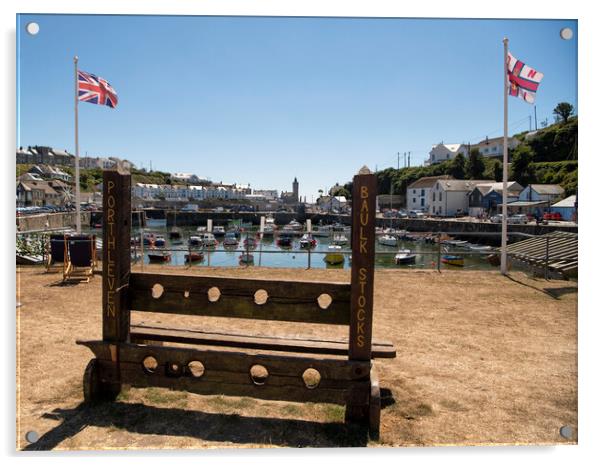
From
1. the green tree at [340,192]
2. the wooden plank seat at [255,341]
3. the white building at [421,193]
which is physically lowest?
the wooden plank seat at [255,341]

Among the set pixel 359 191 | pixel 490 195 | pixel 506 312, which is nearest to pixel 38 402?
pixel 359 191

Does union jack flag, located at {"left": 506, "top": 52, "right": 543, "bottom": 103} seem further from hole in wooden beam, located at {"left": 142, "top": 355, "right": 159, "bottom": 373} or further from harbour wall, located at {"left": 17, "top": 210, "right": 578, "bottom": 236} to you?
hole in wooden beam, located at {"left": 142, "top": 355, "right": 159, "bottom": 373}

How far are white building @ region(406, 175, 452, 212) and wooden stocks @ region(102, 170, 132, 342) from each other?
7390cm

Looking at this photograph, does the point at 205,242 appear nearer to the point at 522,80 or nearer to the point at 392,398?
the point at 522,80

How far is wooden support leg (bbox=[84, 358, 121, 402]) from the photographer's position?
3.35 meters

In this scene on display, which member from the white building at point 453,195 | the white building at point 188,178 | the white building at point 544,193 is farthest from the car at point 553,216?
the white building at point 188,178

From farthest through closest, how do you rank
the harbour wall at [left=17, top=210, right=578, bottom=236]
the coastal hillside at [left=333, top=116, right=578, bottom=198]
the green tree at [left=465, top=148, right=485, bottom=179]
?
the green tree at [left=465, top=148, right=485, bottom=179]
the coastal hillside at [left=333, top=116, right=578, bottom=198]
the harbour wall at [left=17, top=210, right=578, bottom=236]

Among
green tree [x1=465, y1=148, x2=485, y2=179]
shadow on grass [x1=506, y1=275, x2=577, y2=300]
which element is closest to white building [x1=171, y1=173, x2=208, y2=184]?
green tree [x1=465, y1=148, x2=485, y2=179]

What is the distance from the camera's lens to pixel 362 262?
9.68ft

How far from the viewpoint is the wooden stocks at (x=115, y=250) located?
10.8ft

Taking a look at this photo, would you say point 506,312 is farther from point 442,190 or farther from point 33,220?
point 442,190

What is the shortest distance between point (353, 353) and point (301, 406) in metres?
0.69

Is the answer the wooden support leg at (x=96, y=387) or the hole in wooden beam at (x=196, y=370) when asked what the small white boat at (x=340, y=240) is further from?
the wooden support leg at (x=96, y=387)

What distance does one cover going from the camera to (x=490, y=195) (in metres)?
60.2
